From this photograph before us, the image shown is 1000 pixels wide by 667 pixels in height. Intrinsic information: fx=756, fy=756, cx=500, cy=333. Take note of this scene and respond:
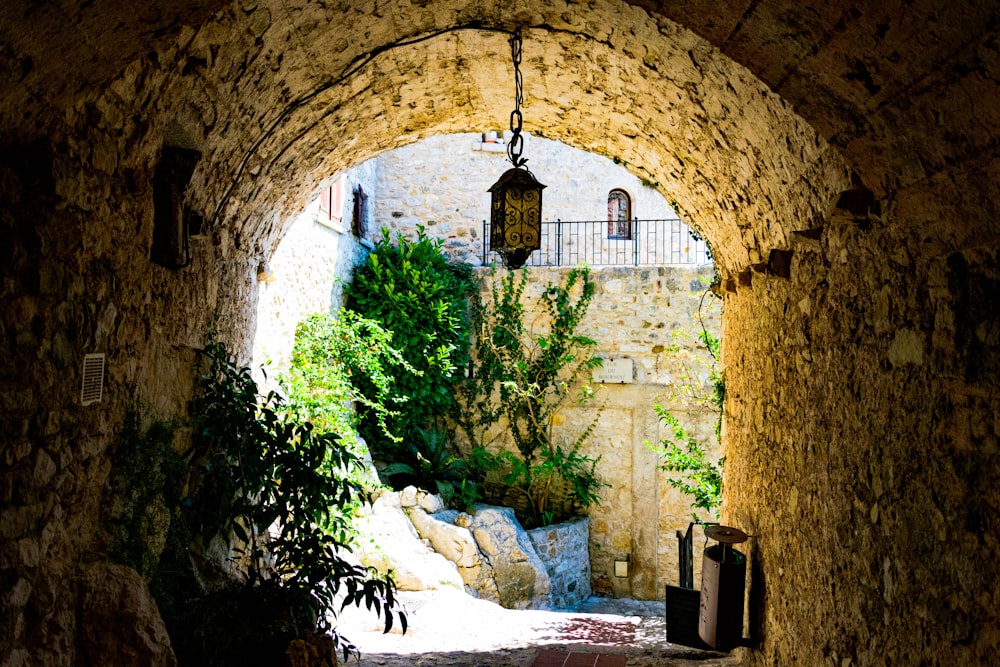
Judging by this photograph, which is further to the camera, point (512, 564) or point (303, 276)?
point (512, 564)

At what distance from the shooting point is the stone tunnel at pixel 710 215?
1.79m

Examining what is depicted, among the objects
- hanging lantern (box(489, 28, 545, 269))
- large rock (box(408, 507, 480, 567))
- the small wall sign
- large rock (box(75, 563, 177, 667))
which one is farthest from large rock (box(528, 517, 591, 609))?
large rock (box(75, 563, 177, 667))

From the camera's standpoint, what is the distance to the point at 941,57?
5.12 ft

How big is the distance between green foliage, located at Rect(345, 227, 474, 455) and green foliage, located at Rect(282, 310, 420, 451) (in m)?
0.20

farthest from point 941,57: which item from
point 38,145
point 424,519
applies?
point 424,519

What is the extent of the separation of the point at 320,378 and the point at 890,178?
5476 mm

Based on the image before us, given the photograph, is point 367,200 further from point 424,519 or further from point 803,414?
point 803,414

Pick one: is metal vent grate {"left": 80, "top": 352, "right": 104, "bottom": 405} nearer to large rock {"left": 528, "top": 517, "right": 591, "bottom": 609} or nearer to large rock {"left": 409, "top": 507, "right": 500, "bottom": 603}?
large rock {"left": 409, "top": 507, "right": 500, "bottom": 603}

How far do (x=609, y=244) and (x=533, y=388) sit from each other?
410cm

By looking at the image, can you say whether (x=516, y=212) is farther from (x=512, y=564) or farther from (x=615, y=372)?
(x=615, y=372)

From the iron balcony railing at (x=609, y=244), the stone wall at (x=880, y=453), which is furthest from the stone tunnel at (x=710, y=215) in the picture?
the iron balcony railing at (x=609, y=244)

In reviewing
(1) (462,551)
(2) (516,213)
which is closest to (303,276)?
(1) (462,551)

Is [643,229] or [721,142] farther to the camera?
[643,229]

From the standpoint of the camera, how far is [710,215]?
177 inches
